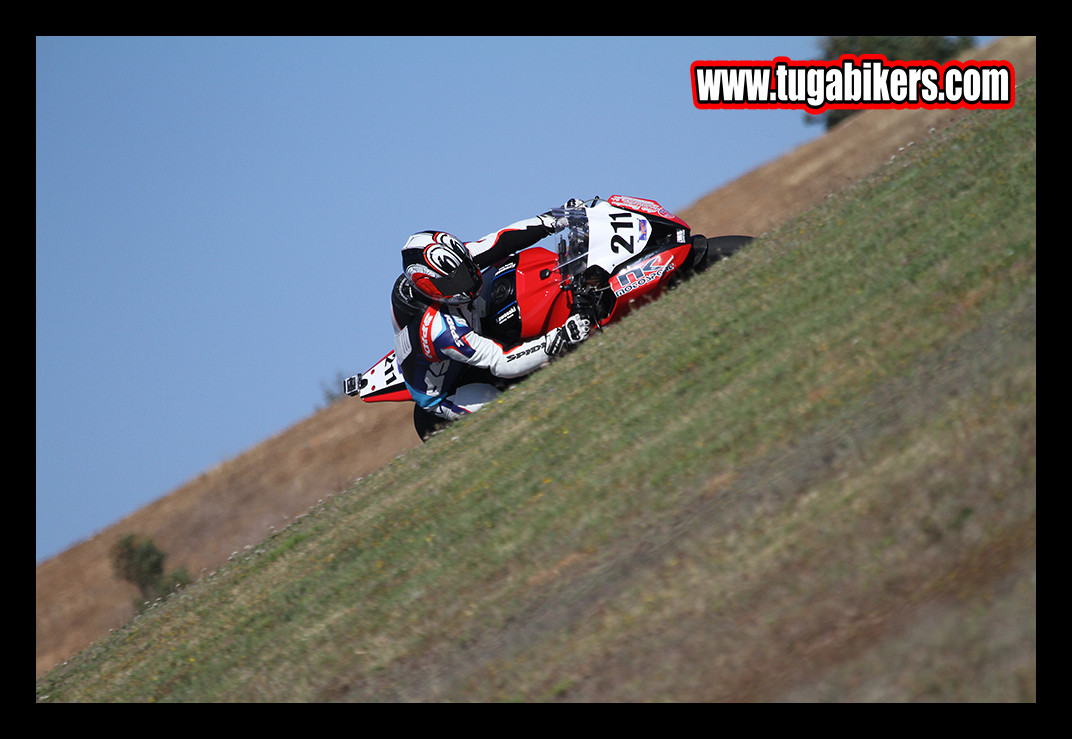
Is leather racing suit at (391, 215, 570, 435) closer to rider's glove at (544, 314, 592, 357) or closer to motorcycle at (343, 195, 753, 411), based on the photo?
rider's glove at (544, 314, 592, 357)

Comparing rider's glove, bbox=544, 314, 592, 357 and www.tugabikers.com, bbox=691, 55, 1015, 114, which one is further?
www.tugabikers.com, bbox=691, 55, 1015, 114

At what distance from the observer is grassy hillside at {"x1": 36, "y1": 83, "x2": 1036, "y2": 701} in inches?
201

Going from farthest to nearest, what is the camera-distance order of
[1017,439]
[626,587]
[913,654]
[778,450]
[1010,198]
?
[1010,198] < [778,450] < [626,587] < [1017,439] < [913,654]

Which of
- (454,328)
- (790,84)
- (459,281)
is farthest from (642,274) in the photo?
(790,84)

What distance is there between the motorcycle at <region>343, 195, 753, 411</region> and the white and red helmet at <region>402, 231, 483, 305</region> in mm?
473

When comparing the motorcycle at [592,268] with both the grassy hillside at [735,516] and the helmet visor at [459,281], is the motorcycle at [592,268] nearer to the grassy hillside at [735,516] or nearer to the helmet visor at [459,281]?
the grassy hillside at [735,516]

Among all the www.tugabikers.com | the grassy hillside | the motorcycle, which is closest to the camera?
the grassy hillside

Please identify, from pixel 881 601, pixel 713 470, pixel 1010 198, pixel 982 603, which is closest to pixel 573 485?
pixel 713 470

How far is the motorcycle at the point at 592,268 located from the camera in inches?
409

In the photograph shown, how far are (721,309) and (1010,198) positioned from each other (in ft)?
8.81

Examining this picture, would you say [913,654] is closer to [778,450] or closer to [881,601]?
[881,601]

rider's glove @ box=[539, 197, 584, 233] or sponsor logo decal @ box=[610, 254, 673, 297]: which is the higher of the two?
rider's glove @ box=[539, 197, 584, 233]

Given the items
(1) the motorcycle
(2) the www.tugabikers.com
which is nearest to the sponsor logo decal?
(1) the motorcycle

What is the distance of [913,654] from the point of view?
15.4 ft
